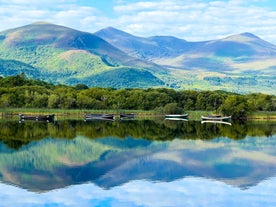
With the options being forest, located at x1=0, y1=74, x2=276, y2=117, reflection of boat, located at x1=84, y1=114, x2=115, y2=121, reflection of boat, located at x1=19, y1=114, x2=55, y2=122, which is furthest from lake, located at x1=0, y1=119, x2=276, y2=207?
forest, located at x1=0, y1=74, x2=276, y2=117

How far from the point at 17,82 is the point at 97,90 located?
68.5ft

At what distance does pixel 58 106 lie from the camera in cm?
10938

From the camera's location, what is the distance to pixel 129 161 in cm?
3850

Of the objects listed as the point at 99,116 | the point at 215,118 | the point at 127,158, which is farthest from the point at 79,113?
the point at 127,158

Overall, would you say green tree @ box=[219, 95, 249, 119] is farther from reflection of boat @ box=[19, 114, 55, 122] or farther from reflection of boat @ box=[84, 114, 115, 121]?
reflection of boat @ box=[19, 114, 55, 122]

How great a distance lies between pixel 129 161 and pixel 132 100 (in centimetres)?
8070

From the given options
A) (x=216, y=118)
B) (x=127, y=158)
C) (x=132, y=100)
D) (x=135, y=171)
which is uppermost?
(x=132, y=100)

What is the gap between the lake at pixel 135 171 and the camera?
2548cm

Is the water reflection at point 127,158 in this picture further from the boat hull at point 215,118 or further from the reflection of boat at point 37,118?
the boat hull at point 215,118

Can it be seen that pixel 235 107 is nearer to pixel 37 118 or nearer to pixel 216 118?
pixel 216 118

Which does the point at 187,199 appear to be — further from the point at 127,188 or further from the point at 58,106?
the point at 58,106

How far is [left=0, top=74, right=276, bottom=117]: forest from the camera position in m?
106

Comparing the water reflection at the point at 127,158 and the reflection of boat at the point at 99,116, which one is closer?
the water reflection at the point at 127,158

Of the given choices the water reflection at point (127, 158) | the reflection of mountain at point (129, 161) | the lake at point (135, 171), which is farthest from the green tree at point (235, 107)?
the reflection of mountain at point (129, 161)
